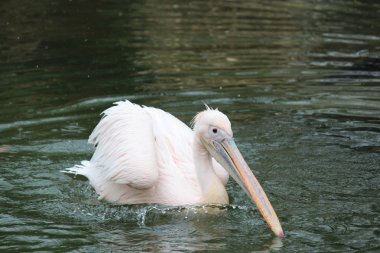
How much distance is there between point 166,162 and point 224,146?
56cm

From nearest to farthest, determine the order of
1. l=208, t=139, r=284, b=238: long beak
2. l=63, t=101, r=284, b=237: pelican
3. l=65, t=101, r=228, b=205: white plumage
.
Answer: l=208, t=139, r=284, b=238: long beak < l=63, t=101, r=284, b=237: pelican < l=65, t=101, r=228, b=205: white plumage

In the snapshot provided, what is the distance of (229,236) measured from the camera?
17.1 ft

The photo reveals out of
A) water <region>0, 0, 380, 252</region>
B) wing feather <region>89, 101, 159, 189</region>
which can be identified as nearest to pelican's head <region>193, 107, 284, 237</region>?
water <region>0, 0, 380, 252</region>

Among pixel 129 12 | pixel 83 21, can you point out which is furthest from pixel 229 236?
pixel 129 12

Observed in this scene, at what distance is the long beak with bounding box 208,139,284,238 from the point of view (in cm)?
511

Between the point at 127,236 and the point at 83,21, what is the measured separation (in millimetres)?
8248

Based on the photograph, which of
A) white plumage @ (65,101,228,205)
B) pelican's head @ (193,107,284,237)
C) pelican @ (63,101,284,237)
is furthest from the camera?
white plumage @ (65,101,228,205)

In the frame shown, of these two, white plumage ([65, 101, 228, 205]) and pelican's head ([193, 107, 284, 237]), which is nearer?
pelican's head ([193, 107, 284, 237])

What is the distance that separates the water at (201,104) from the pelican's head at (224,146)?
0.29 m

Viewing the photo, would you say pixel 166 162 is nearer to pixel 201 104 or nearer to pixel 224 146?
pixel 224 146

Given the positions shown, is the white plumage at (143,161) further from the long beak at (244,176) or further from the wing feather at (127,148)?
the long beak at (244,176)

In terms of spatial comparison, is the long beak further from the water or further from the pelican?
the water

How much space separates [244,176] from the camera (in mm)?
5355

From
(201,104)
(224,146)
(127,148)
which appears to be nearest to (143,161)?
(127,148)
